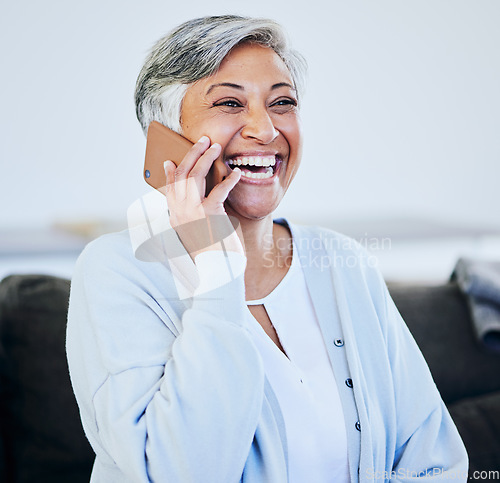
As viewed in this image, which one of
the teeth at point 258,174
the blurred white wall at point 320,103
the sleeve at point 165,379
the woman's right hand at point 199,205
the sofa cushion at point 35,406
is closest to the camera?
the sleeve at point 165,379

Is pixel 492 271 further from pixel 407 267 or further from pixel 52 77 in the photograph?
pixel 52 77

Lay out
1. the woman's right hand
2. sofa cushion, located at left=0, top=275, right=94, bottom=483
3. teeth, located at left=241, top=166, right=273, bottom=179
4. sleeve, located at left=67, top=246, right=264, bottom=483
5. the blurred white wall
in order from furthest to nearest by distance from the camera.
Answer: the blurred white wall < sofa cushion, located at left=0, top=275, right=94, bottom=483 < teeth, located at left=241, top=166, right=273, bottom=179 < the woman's right hand < sleeve, located at left=67, top=246, right=264, bottom=483

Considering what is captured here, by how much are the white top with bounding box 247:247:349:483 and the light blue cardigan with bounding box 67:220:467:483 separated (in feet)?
0.07

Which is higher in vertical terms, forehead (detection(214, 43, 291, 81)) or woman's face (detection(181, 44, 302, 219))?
forehead (detection(214, 43, 291, 81))

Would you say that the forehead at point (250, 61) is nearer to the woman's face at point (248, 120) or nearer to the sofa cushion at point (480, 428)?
the woman's face at point (248, 120)

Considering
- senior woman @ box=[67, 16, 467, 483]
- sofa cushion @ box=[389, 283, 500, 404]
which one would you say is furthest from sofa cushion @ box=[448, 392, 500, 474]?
senior woman @ box=[67, 16, 467, 483]

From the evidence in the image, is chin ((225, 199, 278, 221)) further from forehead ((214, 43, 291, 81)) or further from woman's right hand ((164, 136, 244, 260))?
forehead ((214, 43, 291, 81))

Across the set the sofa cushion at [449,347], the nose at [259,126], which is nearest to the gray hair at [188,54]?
the nose at [259,126]

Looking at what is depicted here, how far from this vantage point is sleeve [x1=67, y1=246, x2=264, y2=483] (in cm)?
78

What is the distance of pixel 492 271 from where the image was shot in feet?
5.68

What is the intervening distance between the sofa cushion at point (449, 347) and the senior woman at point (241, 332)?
0.58 meters

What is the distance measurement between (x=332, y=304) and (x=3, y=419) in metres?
0.91

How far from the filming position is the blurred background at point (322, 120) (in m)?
1.59

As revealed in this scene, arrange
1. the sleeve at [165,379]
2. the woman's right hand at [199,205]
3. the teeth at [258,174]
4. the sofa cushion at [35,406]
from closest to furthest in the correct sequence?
1. the sleeve at [165,379]
2. the woman's right hand at [199,205]
3. the teeth at [258,174]
4. the sofa cushion at [35,406]
